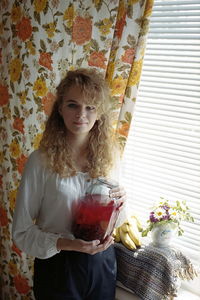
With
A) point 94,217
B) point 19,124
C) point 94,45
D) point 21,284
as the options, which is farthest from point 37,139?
point 21,284

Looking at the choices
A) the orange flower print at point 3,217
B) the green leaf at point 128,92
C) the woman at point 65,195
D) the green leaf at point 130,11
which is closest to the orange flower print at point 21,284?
the orange flower print at point 3,217

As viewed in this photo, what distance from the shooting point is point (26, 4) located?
1.47 m

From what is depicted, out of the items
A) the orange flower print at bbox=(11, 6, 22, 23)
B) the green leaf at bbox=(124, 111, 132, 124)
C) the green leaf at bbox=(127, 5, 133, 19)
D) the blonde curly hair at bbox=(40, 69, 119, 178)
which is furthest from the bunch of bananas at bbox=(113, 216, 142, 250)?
the orange flower print at bbox=(11, 6, 22, 23)

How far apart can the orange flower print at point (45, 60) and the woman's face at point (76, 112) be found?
→ 479mm

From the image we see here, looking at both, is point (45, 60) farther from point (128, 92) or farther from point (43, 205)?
point (43, 205)

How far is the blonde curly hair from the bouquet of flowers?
14.3 inches

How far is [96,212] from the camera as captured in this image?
0.96 metres

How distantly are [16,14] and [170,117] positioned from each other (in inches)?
37.9

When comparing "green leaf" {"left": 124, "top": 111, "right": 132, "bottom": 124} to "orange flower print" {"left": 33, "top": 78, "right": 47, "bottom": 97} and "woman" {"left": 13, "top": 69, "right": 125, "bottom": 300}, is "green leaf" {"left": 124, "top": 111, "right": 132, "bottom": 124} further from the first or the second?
"orange flower print" {"left": 33, "top": 78, "right": 47, "bottom": 97}

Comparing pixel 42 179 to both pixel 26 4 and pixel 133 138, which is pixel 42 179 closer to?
pixel 133 138

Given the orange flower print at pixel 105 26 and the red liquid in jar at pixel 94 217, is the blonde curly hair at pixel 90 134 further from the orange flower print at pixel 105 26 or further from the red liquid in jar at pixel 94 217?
the orange flower print at pixel 105 26

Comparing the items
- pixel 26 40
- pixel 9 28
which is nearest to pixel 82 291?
pixel 26 40

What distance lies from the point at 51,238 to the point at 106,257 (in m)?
0.29

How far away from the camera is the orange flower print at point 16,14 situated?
149cm
